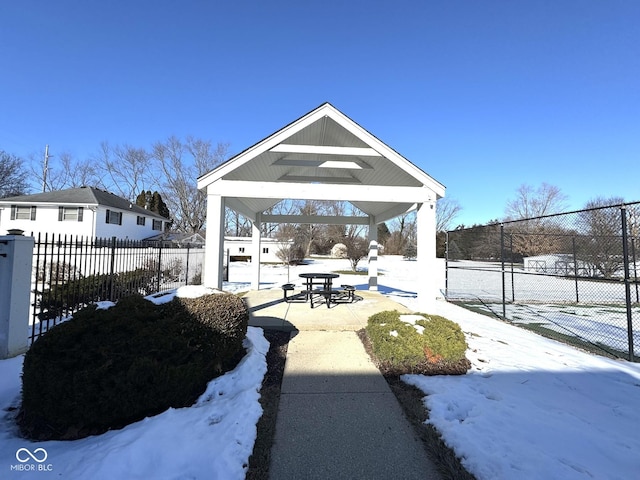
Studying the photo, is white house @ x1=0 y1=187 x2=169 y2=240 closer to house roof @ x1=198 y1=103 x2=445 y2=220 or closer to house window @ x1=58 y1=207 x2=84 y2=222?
house window @ x1=58 y1=207 x2=84 y2=222

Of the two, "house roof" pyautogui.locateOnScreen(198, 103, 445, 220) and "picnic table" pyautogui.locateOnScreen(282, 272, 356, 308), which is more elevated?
"house roof" pyautogui.locateOnScreen(198, 103, 445, 220)

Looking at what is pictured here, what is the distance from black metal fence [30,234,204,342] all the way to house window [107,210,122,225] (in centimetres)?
1539

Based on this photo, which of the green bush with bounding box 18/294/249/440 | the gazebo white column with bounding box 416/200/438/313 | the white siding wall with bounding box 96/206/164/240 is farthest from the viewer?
the white siding wall with bounding box 96/206/164/240

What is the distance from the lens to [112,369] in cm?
272

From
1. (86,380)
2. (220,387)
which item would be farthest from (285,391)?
(86,380)

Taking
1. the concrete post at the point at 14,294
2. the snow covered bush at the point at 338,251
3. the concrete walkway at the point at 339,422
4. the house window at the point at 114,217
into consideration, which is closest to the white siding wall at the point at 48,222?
the house window at the point at 114,217

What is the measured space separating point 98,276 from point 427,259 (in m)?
7.72

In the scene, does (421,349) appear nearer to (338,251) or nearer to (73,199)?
(73,199)

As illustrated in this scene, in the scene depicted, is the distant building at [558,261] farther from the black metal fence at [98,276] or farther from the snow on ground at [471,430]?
the black metal fence at [98,276]

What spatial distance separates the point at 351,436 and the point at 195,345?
2057 millimetres

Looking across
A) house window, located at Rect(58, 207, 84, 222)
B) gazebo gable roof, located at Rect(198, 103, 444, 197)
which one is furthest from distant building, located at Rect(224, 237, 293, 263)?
gazebo gable roof, located at Rect(198, 103, 444, 197)

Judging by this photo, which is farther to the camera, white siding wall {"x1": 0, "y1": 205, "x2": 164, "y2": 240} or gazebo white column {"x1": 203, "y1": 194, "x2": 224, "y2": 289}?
white siding wall {"x1": 0, "y1": 205, "x2": 164, "y2": 240}

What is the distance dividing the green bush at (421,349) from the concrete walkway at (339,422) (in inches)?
Result: 11.4

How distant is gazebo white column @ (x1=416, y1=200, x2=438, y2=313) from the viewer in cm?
660
